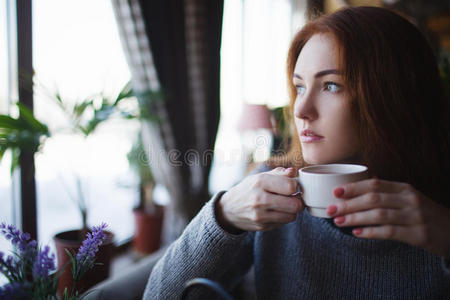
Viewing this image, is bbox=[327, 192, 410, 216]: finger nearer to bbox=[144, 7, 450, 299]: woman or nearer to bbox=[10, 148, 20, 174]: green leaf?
bbox=[144, 7, 450, 299]: woman

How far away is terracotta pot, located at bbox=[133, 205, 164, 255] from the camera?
2633 millimetres

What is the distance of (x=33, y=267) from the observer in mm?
538

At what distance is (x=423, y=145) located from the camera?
1.02 m

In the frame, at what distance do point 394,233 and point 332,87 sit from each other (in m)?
0.45

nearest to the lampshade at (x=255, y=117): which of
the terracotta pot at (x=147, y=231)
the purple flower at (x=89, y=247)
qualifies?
the terracotta pot at (x=147, y=231)

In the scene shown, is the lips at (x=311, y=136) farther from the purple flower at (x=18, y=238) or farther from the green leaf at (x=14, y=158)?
the green leaf at (x=14, y=158)

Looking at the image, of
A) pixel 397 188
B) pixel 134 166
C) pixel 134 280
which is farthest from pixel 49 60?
pixel 397 188

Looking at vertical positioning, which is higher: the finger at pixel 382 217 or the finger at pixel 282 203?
the finger at pixel 282 203

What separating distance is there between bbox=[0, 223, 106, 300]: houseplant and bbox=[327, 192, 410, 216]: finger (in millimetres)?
445

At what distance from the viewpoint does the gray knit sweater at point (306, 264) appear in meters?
0.85

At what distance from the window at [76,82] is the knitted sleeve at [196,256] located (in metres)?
0.78

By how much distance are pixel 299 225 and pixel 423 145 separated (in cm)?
45

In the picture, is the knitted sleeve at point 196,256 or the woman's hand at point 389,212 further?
the knitted sleeve at point 196,256

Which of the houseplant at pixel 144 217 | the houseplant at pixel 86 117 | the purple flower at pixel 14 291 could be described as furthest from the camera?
the houseplant at pixel 144 217
